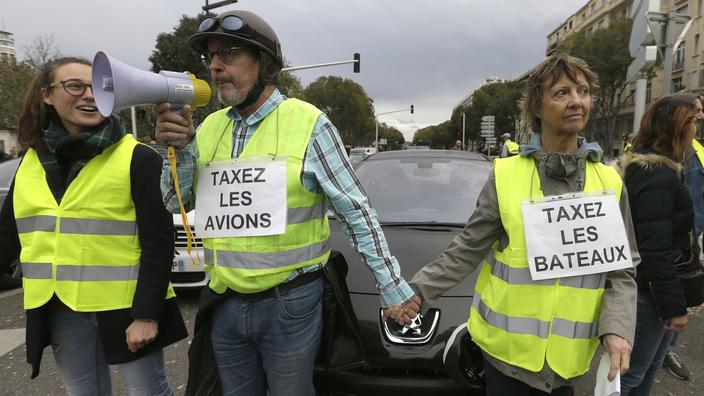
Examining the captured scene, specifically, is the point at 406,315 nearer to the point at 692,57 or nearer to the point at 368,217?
the point at 368,217

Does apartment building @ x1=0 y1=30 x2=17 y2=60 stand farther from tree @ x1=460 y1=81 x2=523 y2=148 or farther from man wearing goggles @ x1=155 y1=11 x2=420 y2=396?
man wearing goggles @ x1=155 y1=11 x2=420 y2=396

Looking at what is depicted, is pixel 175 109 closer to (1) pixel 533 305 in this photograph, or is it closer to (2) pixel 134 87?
(2) pixel 134 87

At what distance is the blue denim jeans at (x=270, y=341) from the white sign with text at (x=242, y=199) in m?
0.26

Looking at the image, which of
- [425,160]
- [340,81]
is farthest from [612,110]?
[425,160]

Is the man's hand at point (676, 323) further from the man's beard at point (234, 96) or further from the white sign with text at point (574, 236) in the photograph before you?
the man's beard at point (234, 96)

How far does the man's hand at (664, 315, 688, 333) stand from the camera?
77.2 inches

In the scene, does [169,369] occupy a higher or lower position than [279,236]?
lower

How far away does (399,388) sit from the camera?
2143mm

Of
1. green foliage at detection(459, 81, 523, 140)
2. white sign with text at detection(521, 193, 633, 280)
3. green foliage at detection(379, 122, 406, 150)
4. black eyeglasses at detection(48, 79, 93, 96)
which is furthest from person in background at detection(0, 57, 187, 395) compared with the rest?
green foliage at detection(379, 122, 406, 150)

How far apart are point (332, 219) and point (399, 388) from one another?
1.53 m

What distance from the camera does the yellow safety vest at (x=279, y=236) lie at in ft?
5.36

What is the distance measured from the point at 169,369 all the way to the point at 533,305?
2.74 meters

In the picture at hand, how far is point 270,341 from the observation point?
1.71 m

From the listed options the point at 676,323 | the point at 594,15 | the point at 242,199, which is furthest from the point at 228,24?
the point at 594,15
